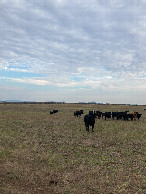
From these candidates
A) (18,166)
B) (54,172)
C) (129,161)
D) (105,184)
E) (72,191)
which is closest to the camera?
(72,191)

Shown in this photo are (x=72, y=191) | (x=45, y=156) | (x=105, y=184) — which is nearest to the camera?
(x=72, y=191)

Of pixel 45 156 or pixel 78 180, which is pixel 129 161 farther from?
pixel 45 156

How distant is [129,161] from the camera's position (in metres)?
9.23

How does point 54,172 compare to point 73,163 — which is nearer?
point 54,172

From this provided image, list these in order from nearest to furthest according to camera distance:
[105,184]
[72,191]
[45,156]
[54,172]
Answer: [72,191], [105,184], [54,172], [45,156]

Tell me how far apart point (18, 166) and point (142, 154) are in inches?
276

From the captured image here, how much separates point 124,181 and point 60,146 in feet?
19.3

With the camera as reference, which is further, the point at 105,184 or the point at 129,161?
the point at 129,161

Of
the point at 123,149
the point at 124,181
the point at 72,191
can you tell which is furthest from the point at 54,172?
the point at 123,149

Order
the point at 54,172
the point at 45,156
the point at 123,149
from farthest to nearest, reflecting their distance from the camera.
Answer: the point at 123,149 < the point at 45,156 < the point at 54,172

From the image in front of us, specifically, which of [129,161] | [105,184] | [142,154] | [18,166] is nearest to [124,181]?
[105,184]

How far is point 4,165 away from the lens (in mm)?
8375

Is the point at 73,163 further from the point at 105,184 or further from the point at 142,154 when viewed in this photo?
the point at 142,154

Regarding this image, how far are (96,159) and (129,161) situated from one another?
5.62 feet
